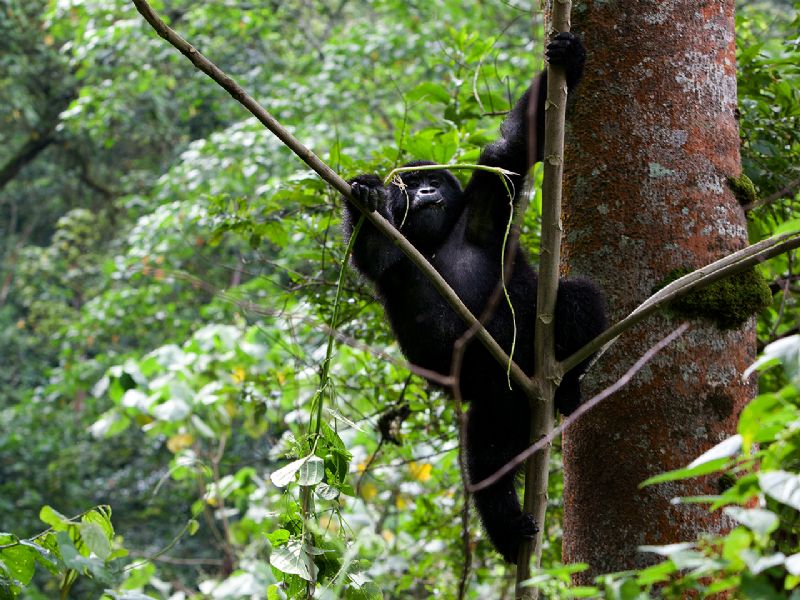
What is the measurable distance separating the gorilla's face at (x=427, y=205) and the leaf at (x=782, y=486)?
263cm

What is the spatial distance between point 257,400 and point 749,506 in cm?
306

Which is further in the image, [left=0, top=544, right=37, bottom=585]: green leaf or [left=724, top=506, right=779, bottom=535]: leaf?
[left=0, top=544, right=37, bottom=585]: green leaf

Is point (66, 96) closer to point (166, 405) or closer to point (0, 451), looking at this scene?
point (0, 451)

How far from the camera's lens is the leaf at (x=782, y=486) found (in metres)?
1.18

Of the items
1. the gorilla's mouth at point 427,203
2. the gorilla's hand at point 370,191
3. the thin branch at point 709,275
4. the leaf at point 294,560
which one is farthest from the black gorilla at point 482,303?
the leaf at point 294,560

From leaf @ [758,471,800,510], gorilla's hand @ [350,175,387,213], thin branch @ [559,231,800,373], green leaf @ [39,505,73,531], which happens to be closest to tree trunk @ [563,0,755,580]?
thin branch @ [559,231,800,373]

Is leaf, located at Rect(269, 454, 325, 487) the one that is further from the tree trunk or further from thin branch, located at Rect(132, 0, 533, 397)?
the tree trunk

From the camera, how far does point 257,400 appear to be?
4.91 m

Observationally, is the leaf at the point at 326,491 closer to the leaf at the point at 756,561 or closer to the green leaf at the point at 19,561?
the green leaf at the point at 19,561

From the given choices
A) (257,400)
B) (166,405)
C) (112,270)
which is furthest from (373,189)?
(112,270)

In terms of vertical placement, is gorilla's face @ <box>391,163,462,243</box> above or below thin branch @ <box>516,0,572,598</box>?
above

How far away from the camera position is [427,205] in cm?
383

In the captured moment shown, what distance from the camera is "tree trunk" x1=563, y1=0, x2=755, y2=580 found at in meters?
2.49

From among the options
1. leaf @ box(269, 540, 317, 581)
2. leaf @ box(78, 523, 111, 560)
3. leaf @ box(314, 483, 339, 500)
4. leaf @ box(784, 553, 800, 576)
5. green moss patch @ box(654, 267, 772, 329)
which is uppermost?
green moss patch @ box(654, 267, 772, 329)
